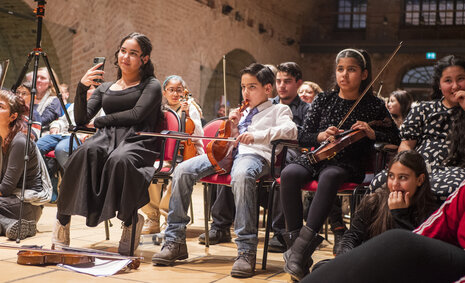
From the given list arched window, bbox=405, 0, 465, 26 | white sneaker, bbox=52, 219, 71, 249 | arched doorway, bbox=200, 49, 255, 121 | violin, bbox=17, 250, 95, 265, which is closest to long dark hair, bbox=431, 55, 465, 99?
violin, bbox=17, 250, 95, 265

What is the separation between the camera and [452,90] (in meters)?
2.94

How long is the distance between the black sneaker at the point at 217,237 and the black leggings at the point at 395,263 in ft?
8.67

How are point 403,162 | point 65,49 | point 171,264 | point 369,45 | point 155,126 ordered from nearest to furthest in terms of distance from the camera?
point 403,162 < point 171,264 < point 155,126 < point 65,49 < point 369,45

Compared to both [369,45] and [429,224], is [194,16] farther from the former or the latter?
[429,224]

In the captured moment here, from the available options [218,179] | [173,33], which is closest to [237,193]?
[218,179]

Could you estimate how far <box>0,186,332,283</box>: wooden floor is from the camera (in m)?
2.74

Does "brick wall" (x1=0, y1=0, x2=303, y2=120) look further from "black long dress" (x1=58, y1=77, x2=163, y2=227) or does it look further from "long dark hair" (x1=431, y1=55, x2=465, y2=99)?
"long dark hair" (x1=431, y1=55, x2=465, y2=99)

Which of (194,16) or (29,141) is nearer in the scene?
(29,141)

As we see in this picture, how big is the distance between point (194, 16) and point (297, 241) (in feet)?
28.8

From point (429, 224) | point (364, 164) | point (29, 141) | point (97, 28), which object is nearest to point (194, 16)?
point (97, 28)

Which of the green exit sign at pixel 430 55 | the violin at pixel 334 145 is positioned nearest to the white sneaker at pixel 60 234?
the violin at pixel 334 145

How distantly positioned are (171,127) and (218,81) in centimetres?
949

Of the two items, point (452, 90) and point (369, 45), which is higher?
point (369, 45)

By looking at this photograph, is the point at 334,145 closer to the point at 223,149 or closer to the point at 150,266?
the point at 223,149
